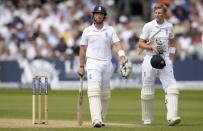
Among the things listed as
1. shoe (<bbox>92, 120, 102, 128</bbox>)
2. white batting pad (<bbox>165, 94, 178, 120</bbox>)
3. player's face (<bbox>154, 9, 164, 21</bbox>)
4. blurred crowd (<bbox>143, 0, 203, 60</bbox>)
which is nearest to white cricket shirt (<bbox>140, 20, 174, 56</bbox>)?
player's face (<bbox>154, 9, 164, 21</bbox>)

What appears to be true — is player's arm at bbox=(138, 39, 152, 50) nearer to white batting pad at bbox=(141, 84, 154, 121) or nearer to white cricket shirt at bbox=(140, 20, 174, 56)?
white cricket shirt at bbox=(140, 20, 174, 56)

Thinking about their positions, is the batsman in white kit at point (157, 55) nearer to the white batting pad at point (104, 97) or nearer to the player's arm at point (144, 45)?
the player's arm at point (144, 45)

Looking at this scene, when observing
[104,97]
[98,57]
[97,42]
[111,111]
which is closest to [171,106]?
[104,97]

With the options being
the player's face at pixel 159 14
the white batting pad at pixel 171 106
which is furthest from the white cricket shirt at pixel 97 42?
the white batting pad at pixel 171 106

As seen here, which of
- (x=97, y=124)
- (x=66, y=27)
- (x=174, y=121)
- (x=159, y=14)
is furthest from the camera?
(x=66, y=27)

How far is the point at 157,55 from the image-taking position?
1518 cm

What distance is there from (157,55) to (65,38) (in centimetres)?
1686

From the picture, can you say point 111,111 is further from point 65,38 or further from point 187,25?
point 65,38

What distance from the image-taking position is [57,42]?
31844mm

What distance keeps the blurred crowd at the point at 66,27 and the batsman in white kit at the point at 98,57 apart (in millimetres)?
15899

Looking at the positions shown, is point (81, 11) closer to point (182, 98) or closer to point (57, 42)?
point (57, 42)

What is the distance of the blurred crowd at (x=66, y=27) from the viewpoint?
3114cm

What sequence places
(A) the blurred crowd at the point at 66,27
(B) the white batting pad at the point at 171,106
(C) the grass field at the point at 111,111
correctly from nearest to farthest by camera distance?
(C) the grass field at the point at 111,111
(B) the white batting pad at the point at 171,106
(A) the blurred crowd at the point at 66,27

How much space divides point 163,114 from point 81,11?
1407cm
